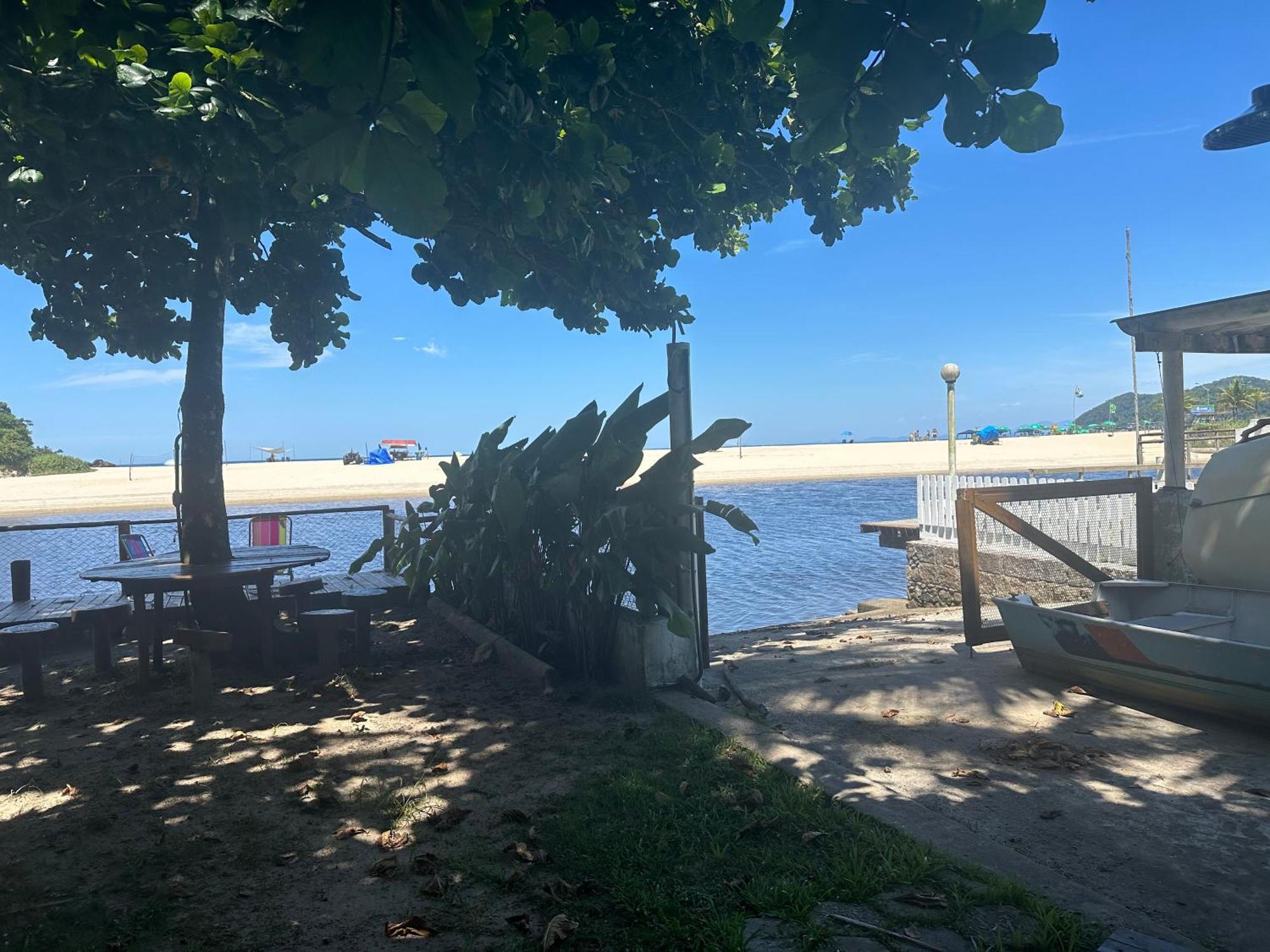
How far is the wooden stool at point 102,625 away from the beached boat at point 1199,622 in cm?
765

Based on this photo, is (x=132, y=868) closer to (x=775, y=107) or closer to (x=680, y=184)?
(x=680, y=184)

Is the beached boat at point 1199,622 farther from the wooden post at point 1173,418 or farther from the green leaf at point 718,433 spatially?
the green leaf at point 718,433

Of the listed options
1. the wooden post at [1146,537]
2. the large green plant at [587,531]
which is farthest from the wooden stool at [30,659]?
the wooden post at [1146,537]

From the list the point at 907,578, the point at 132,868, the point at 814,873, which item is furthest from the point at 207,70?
the point at 907,578

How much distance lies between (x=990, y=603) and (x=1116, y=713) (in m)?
6.25

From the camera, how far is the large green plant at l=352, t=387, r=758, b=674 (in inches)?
240

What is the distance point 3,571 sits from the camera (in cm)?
2022

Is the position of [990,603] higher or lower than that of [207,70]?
lower

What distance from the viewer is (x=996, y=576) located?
494 inches

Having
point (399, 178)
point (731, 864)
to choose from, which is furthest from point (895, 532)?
point (399, 178)

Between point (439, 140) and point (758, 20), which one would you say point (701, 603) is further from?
point (758, 20)

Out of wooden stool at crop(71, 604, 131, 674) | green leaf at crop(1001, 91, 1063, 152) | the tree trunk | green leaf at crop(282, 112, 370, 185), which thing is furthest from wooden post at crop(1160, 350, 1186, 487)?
wooden stool at crop(71, 604, 131, 674)

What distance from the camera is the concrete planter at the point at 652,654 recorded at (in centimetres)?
606

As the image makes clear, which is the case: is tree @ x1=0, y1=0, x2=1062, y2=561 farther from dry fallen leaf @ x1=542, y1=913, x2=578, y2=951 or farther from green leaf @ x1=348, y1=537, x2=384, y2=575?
dry fallen leaf @ x1=542, y1=913, x2=578, y2=951
